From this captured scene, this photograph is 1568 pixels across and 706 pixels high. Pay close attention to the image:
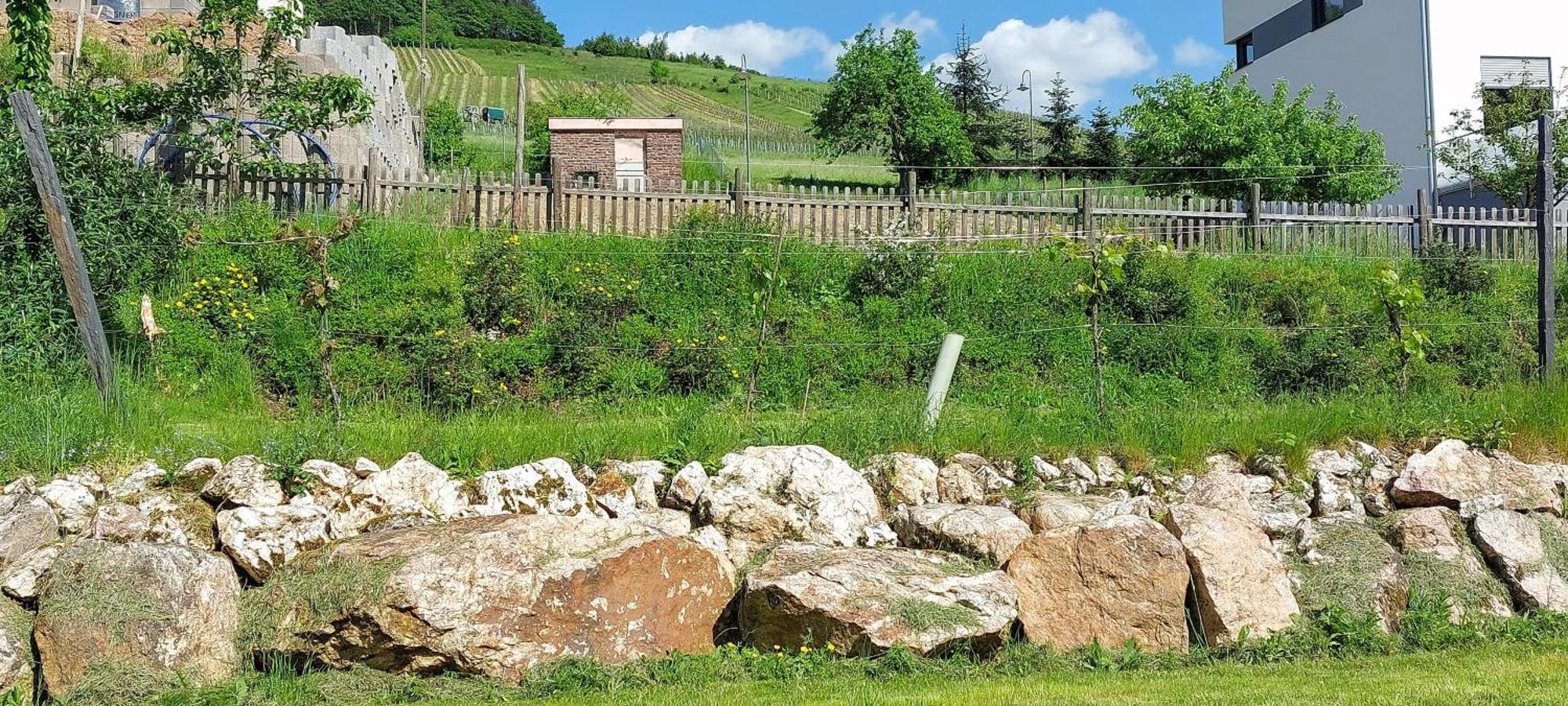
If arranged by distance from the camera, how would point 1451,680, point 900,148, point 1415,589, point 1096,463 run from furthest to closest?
point 900,148 → point 1096,463 → point 1415,589 → point 1451,680

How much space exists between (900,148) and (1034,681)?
28293 millimetres

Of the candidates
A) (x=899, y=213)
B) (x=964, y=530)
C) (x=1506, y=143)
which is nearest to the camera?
(x=964, y=530)

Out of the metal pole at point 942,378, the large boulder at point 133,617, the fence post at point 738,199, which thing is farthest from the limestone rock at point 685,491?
the fence post at point 738,199

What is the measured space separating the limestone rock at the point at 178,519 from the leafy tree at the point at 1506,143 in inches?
795

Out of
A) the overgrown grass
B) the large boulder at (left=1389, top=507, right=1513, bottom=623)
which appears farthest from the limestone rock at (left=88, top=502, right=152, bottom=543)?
the large boulder at (left=1389, top=507, right=1513, bottom=623)

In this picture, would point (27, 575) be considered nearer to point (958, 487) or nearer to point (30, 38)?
point (958, 487)

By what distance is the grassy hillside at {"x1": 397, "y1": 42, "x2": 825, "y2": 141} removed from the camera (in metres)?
65.1

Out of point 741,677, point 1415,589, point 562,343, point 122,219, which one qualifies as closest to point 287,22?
point 122,219

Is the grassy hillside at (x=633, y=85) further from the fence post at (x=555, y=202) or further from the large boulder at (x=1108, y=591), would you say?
the large boulder at (x=1108, y=591)

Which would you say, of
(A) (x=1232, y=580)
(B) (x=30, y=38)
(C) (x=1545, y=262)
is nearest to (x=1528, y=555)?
(A) (x=1232, y=580)

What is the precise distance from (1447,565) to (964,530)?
297 centimetres

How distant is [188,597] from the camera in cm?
594

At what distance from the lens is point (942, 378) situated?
31.2 feet

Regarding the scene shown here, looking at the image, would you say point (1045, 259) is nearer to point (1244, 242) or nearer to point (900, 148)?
point (1244, 242)
